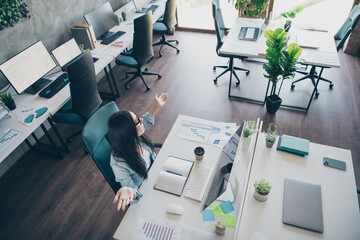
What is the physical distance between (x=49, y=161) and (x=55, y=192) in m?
0.55

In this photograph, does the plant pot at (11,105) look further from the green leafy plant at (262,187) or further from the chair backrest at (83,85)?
the green leafy plant at (262,187)

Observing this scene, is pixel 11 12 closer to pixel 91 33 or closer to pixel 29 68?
pixel 29 68

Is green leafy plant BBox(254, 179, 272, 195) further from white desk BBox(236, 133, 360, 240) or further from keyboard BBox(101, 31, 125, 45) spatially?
keyboard BBox(101, 31, 125, 45)

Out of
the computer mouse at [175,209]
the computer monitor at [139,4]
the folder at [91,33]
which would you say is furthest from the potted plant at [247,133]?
the computer monitor at [139,4]

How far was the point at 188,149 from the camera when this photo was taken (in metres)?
2.16

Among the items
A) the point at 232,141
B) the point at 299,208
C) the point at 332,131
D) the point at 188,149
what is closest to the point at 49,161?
the point at 188,149

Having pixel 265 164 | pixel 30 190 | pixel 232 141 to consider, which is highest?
pixel 232 141

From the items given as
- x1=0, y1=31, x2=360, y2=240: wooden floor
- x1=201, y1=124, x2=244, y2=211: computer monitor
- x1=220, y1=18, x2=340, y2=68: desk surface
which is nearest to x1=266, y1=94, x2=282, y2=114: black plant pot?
x1=0, y1=31, x2=360, y2=240: wooden floor

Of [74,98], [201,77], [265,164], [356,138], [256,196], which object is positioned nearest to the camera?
[256,196]

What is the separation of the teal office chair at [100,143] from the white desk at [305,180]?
3.38ft

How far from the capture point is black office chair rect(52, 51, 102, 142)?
2610 mm

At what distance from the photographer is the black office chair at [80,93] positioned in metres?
2.61

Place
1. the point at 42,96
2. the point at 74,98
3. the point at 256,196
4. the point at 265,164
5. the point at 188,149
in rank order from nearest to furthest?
the point at 256,196 < the point at 265,164 < the point at 188,149 < the point at 74,98 < the point at 42,96

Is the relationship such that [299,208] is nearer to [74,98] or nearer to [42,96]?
[74,98]
